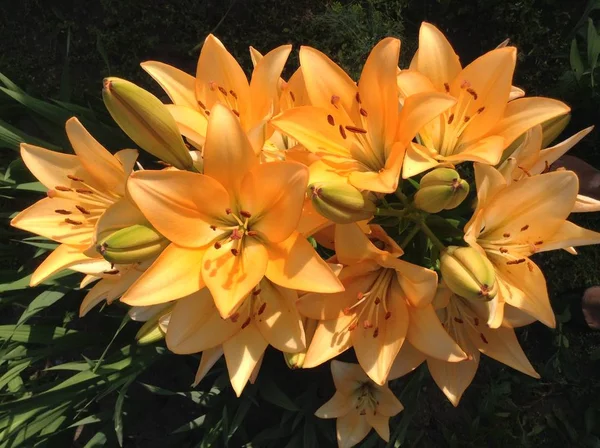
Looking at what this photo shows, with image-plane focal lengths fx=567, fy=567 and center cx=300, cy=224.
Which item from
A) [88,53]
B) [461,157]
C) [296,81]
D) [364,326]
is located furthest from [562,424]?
[88,53]

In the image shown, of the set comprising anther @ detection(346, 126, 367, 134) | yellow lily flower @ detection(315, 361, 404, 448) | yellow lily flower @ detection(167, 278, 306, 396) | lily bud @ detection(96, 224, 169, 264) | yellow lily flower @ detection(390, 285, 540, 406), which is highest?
anther @ detection(346, 126, 367, 134)

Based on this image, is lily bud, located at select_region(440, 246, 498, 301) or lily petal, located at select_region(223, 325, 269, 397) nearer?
lily bud, located at select_region(440, 246, 498, 301)

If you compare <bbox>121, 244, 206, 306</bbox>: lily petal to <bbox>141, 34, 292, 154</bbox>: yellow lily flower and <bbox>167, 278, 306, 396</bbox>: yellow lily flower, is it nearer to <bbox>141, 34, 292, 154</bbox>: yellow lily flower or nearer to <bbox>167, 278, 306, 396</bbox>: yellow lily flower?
<bbox>167, 278, 306, 396</bbox>: yellow lily flower

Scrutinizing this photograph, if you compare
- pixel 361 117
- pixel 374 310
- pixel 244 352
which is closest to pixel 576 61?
pixel 361 117

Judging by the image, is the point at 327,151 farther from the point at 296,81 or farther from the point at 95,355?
the point at 95,355

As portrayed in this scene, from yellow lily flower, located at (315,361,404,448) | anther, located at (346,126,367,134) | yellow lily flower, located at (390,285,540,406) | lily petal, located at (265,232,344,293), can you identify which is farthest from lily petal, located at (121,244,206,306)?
yellow lily flower, located at (315,361,404,448)

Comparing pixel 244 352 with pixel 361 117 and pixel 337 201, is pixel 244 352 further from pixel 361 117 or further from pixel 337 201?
pixel 361 117
